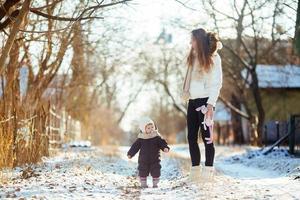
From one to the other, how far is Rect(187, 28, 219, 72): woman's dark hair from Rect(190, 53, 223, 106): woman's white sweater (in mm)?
77

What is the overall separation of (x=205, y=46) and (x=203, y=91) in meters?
0.57

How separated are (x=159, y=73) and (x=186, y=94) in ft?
132

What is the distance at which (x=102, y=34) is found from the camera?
18719 mm

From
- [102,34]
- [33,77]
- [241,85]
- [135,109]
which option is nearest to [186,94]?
[102,34]

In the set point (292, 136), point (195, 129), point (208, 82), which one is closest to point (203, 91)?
point (208, 82)

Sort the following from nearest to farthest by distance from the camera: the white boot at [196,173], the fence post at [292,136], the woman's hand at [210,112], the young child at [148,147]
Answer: the woman's hand at [210,112], the white boot at [196,173], the young child at [148,147], the fence post at [292,136]

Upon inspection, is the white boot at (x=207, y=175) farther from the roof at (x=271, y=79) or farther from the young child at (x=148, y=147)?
the roof at (x=271, y=79)

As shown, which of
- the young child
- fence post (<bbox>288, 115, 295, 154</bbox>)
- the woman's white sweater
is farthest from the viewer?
fence post (<bbox>288, 115, 295, 154</bbox>)

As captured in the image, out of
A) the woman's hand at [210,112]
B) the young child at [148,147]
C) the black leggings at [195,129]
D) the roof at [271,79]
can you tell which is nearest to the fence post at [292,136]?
the young child at [148,147]

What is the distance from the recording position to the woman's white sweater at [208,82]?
26.2 feet

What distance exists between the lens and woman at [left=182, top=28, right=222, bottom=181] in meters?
7.99

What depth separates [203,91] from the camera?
318 inches

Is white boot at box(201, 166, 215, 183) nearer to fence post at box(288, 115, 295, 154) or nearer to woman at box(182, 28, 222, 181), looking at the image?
woman at box(182, 28, 222, 181)

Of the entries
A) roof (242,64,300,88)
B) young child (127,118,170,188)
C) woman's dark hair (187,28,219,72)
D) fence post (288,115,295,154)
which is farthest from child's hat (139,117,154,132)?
roof (242,64,300,88)
